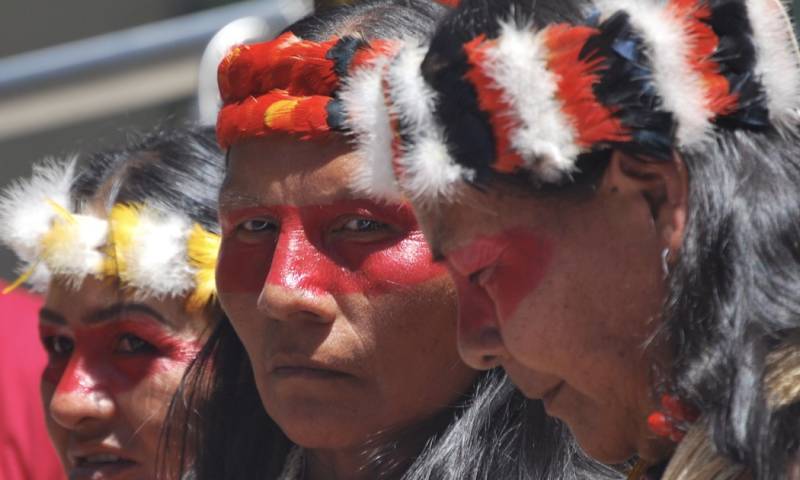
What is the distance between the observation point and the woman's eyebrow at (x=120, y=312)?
2.93 meters

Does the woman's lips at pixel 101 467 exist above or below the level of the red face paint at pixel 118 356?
below

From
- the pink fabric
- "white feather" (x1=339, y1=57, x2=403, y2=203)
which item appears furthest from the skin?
the pink fabric

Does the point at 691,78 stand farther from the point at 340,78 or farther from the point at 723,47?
the point at 340,78

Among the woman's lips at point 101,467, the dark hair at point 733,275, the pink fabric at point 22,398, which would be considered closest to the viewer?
the dark hair at point 733,275

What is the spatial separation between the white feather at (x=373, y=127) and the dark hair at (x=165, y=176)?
102cm

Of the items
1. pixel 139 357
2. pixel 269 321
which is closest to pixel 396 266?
pixel 269 321

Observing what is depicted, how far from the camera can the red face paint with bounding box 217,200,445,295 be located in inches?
84.9

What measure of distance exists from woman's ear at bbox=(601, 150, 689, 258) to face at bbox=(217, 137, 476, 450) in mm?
629

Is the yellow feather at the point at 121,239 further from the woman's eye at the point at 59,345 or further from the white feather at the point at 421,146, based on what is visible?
the white feather at the point at 421,146

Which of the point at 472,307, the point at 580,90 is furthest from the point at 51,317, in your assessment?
the point at 580,90

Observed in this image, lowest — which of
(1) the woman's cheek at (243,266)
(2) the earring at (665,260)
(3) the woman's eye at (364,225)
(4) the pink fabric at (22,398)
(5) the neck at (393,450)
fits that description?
(4) the pink fabric at (22,398)

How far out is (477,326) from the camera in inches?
→ 68.7

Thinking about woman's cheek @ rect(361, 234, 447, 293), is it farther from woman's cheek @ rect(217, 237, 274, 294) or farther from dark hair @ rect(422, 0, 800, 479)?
dark hair @ rect(422, 0, 800, 479)

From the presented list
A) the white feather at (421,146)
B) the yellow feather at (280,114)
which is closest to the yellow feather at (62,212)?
the yellow feather at (280,114)
